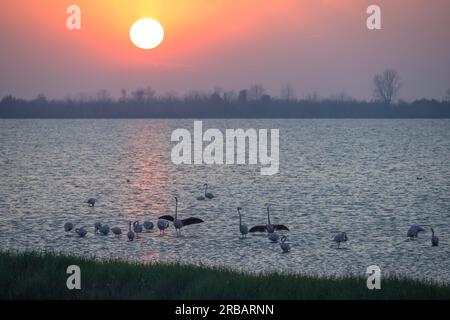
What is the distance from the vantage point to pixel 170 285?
1241 centimetres

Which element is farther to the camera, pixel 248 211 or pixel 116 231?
pixel 248 211

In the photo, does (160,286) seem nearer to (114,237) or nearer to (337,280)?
(337,280)

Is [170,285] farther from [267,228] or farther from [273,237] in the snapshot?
[267,228]

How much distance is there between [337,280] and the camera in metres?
13.2

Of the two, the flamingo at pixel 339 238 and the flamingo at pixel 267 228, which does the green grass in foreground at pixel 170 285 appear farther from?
the flamingo at pixel 267 228

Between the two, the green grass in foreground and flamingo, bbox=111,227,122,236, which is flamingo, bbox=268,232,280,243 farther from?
the green grass in foreground

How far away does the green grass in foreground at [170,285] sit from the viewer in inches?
466

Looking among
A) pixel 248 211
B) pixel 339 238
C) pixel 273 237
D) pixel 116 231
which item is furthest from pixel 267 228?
pixel 248 211

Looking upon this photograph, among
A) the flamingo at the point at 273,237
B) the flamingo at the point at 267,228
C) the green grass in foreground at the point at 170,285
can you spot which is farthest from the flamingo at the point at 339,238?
the green grass in foreground at the point at 170,285

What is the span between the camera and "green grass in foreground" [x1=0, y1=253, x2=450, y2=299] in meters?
11.8

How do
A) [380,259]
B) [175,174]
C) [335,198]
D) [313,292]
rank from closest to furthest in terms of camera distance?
1. [313,292]
2. [380,259]
3. [335,198]
4. [175,174]

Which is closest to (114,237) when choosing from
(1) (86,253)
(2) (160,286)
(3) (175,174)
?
(1) (86,253)
